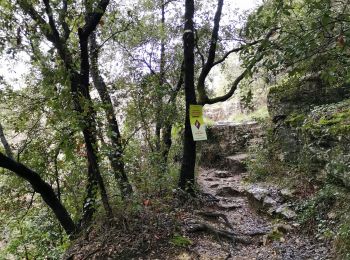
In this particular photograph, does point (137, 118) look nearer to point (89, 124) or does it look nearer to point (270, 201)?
point (89, 124)

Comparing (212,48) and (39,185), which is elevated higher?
(212,48)

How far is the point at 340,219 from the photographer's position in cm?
451

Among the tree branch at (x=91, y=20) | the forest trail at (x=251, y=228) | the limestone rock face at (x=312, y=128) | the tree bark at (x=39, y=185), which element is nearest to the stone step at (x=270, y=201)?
the forest trail at (x=251, y=228)

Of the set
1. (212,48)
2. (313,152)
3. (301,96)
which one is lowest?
(313,152)

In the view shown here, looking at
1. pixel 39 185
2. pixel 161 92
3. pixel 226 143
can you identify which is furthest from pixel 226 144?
pixel 39 185

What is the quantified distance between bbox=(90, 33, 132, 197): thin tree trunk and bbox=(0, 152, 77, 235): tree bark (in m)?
1.33

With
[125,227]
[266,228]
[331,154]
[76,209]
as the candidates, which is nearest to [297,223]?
[266,228]

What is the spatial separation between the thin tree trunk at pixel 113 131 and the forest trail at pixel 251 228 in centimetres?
124

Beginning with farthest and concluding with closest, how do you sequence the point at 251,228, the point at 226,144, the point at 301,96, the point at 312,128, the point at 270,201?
the point at 226,144 → the point at 301,96 → the point at 270,201 → the point at 251,228 → the point at 312,128

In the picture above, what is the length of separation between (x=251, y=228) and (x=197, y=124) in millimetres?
2161

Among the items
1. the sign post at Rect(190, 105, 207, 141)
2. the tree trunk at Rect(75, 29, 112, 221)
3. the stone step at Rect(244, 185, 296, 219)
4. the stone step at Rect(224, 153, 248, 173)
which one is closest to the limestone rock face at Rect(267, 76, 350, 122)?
the stone step at Rect(244, 185, 296, 219)

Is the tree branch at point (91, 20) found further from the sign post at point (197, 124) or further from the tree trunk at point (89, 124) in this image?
the sign post at point (197, 124)

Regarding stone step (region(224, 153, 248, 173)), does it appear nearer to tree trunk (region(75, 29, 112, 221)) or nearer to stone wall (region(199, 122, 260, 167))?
stone wall (region(199, 122, 260, 167))

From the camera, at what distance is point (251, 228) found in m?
5.85
